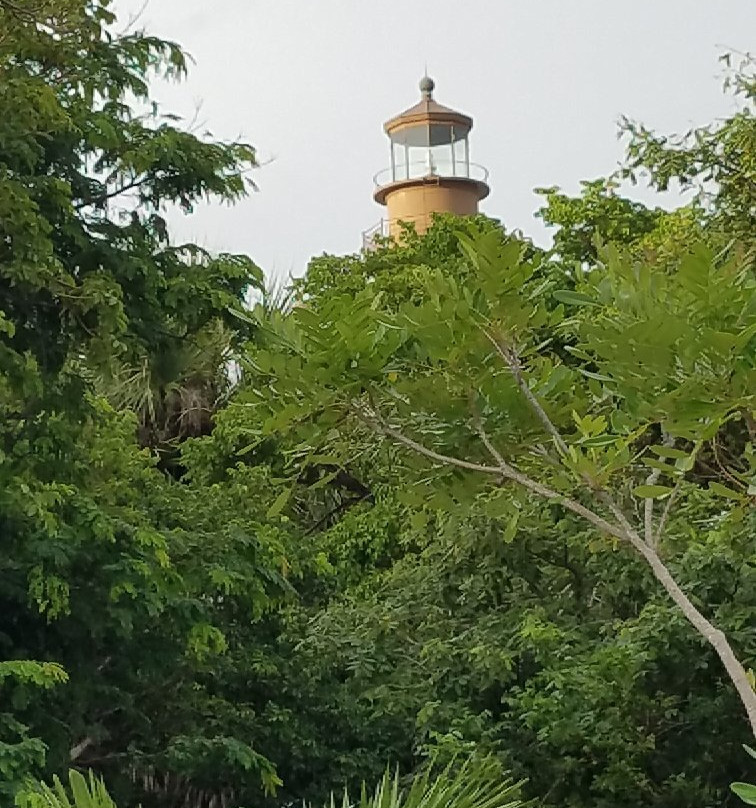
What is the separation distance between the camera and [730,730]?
5.24 m

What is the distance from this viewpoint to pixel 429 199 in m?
20.8

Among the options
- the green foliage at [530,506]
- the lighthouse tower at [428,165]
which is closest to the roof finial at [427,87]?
the lighthouse tower at [428,165]

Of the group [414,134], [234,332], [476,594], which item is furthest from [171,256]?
[414,134]

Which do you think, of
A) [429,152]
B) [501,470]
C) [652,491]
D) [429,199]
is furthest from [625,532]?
[429,152]

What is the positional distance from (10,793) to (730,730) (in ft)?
10.2

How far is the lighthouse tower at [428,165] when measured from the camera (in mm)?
20953

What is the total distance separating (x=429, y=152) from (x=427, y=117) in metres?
0.64

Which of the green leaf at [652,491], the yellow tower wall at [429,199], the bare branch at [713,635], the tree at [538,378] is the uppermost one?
the yellow tower wall at [429,199]

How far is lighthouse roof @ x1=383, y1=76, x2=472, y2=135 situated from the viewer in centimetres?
2152

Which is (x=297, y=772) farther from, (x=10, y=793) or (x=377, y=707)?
(x=10, y=793)

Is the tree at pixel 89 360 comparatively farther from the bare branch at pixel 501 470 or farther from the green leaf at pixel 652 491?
the green leaf at pixel 652 491

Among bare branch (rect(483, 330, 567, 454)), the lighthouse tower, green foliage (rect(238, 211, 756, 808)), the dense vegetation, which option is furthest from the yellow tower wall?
bare branch (rect(483, 330, 567, 454))

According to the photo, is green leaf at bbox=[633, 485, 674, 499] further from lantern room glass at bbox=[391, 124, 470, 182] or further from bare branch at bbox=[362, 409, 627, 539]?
lantern room glass at bbox=[391, 124, 470, 182]

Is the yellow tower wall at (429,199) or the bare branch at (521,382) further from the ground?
the yellow tower wall at (429,199)
